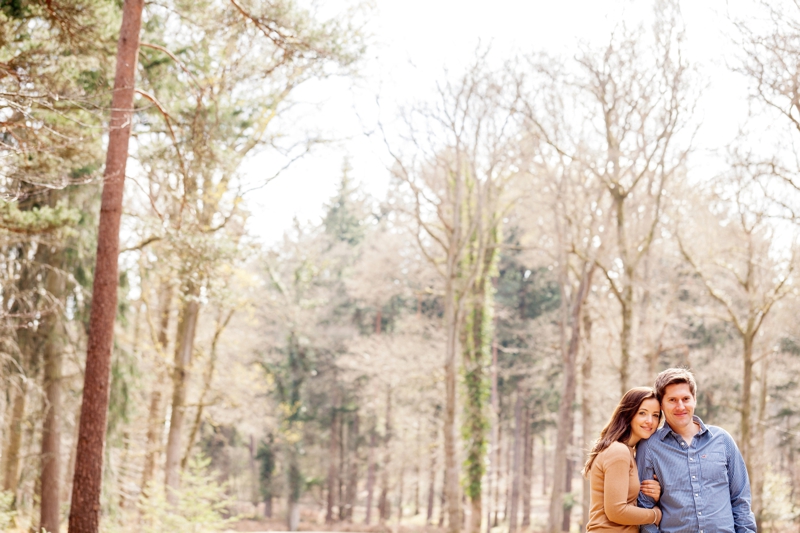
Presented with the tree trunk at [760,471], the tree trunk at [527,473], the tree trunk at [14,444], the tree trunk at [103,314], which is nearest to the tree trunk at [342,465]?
the tree trunk at [527,473]

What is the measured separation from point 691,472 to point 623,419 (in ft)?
1.37

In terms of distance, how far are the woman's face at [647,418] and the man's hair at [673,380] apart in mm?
48

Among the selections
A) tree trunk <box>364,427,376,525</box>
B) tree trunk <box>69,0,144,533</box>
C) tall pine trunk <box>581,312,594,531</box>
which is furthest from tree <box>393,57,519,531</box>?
tree trunk <box>364,427,376,525</box>

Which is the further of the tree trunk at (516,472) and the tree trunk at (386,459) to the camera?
the tree trunk at (386,459)

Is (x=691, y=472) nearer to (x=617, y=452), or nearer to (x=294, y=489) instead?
(x=617, y=452)

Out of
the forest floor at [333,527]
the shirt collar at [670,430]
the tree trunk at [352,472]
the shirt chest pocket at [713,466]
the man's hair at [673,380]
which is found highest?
the man's hair at [673,380]

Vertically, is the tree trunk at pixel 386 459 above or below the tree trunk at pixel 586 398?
below

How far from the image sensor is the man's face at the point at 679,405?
3.42 metres

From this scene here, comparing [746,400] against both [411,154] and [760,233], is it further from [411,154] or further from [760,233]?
[411,154]

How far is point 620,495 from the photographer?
3404 mm

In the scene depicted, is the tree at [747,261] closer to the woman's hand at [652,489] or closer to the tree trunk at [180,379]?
the tree trunk at [180,379]

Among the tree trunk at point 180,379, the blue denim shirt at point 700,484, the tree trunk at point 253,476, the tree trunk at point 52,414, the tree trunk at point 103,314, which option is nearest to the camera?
the blue denim shirt at point 700,484

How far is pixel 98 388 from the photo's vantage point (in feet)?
23.9

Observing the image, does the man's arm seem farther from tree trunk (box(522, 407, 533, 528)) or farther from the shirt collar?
tree trunk (box(522, 407, 533, 528))
